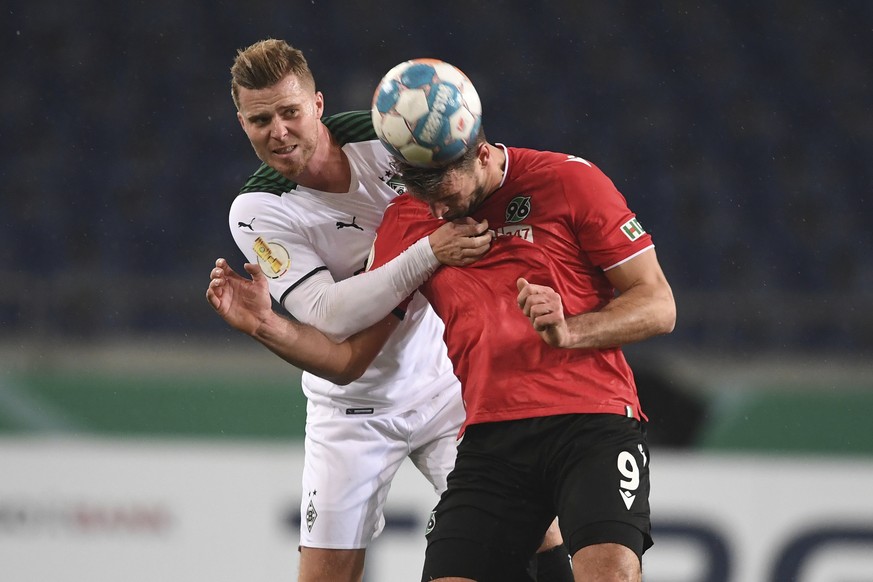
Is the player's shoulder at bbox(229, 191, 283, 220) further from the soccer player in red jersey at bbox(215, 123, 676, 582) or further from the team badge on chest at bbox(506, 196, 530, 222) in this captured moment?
the team badge on chest at bbox(506, 196, 530, 222)

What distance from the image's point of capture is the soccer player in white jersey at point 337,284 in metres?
4.08

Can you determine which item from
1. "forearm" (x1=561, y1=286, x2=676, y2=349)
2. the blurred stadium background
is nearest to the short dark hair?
"forearm" (x1=561, y1=286, x2=676, y2=349)

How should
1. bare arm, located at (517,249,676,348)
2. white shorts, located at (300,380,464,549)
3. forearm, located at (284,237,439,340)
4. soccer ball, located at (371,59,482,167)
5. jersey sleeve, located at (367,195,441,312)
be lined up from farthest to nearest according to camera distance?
white shorts, located at (300,380,464,549) < jersey sleeve, located at (367,195,441,312) < forearm, located at (284,237,439,340) < soccer ball, located at (371,59,482,167) < bare arm, located at (517,249,676,348)

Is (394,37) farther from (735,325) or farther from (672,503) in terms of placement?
(672,503)

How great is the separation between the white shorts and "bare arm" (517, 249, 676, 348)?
135cm

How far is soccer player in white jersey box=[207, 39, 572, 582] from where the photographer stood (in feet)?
13.4

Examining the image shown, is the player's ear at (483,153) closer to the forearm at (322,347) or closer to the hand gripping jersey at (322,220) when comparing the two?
the hand gripping jersey at (322,220)

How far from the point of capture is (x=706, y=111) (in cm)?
1058

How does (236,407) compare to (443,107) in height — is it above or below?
below

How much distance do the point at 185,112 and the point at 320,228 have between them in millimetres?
6831

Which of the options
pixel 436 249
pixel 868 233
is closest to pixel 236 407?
pixel 436 249

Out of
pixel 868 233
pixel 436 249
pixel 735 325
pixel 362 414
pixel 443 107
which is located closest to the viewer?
pixel 443 107

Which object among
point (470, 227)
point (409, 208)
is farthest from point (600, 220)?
point (409, 208)

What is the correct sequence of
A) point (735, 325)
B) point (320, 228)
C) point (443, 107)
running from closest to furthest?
point (443, 107), point (320, 228), point (735, 325)
